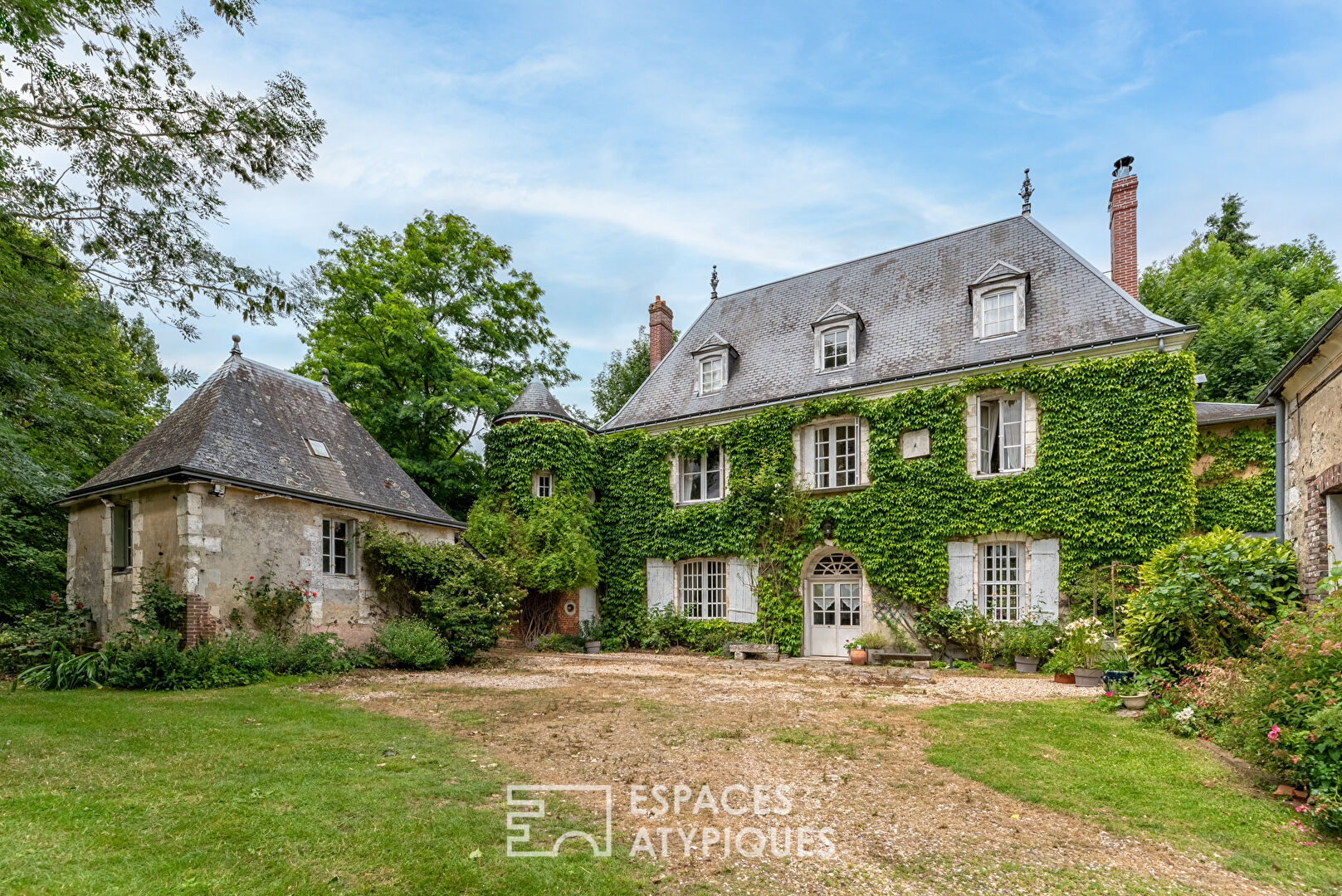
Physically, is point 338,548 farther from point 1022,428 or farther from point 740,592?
point 1022,428

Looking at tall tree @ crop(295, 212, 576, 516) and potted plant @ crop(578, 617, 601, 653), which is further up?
tall tree @ crop(295, 212, 576, 516)

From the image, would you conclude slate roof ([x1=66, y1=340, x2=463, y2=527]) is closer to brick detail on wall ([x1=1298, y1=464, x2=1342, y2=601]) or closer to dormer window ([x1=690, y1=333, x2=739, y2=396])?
dormer window ([x1=690, y1=333, x2=739, y2=396])

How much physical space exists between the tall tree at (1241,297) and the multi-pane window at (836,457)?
11417mm

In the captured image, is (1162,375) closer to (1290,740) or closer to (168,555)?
(1290,740)

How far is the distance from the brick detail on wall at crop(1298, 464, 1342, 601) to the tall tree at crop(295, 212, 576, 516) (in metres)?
17.8

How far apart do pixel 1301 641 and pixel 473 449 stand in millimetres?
20114

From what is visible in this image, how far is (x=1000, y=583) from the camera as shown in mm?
13219

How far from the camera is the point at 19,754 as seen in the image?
212 inches

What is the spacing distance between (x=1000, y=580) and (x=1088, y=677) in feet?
11.6

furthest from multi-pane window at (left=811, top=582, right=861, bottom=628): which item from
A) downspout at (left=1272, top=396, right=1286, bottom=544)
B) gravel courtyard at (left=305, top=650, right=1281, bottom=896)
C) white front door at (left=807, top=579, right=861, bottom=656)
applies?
downspout at (left=1272, top=396, right=1286, bottom=544)

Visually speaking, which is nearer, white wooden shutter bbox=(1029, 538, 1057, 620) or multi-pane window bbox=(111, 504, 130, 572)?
multi-pane window bbox=(111, 504, 130, 572)

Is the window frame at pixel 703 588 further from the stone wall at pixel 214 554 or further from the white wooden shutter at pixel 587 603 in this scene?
the stone wall at pixel 214 554

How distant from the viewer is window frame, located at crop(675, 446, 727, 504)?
1658 centimetres

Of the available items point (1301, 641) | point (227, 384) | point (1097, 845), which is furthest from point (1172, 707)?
point (227, 384)
